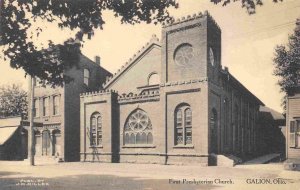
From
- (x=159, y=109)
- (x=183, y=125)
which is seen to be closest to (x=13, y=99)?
(x=159, y=109)

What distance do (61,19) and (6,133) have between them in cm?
2709

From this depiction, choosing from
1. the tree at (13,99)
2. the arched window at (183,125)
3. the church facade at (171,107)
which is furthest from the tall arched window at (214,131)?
the tree at (13,99)

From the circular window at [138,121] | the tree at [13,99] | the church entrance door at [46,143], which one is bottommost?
the church entrance door at [46,143]

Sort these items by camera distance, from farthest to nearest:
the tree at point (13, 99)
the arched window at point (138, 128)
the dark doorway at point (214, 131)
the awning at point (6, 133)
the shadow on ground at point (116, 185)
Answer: the tree at point (13, 99)
the awning at point (6, 133)
the arched window at point (138, 128)
the dark doorway at point (214, 131)
the shadow on ground at point (116, 185)

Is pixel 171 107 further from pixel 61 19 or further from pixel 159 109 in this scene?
pixel 61 19

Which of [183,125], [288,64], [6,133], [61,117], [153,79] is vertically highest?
[288,64]

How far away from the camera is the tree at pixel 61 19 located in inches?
387

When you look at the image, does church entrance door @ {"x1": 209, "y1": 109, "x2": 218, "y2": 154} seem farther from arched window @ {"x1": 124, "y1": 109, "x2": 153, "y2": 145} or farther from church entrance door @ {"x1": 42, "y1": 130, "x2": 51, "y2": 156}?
church entrance door @ {"x1": 42, "y1": 130, "x2": 51, "y2": 156}

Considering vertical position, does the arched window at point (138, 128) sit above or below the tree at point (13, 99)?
below

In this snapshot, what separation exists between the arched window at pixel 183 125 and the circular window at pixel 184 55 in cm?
295

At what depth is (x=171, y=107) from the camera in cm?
2342

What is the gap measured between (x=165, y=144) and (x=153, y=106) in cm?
301

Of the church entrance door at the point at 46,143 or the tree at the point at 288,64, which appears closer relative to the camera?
the tree at the point at 288,64

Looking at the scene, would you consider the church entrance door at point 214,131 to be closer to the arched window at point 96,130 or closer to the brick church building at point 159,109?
the brick church building at point 159,109
